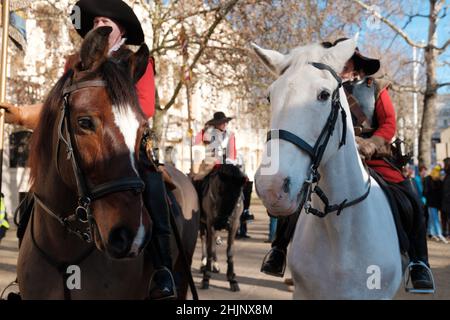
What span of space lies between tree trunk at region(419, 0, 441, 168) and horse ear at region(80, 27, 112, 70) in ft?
49.3

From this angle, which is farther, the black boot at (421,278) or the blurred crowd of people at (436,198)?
the blurred crowd of people at (436,198)

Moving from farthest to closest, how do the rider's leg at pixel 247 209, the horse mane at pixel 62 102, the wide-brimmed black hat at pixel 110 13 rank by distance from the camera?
the rider's leg at pixel 247 209, the wide-brimmed black hat at pixel 110 13, the horse mane at pixel 62 102

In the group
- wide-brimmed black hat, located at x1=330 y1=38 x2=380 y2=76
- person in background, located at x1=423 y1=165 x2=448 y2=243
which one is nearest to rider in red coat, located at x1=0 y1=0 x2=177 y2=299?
wide-brimmed black hat, located at x1=330 y1=38 x2=380 y2=76

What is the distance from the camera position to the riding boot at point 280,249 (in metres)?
4.23

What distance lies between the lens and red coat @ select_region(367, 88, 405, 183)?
427cm

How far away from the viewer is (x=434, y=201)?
46.2 ft

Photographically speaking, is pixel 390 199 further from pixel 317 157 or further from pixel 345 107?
pixel 317 157

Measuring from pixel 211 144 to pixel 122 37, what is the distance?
19.2 feet

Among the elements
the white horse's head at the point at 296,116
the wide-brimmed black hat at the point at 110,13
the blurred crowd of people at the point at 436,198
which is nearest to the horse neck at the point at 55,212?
the white horse's head at the point at 296,116

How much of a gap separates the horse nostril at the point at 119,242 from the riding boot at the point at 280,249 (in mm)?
1986

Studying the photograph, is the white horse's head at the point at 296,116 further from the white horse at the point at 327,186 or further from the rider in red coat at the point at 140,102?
the rider in red coat at the point at 140,102

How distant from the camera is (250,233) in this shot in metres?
16.0
